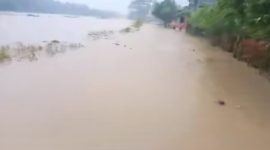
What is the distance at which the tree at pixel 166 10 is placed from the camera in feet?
137

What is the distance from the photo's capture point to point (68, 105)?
295 inches

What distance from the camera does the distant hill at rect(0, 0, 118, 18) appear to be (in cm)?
5694

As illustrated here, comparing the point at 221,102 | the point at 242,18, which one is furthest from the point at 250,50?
the point at 221,102

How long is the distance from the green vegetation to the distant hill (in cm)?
4100

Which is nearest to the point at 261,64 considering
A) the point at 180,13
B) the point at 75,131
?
the point at 75,131

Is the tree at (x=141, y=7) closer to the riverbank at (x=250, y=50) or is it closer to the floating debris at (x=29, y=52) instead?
the riverbank at (x=250, y=50)

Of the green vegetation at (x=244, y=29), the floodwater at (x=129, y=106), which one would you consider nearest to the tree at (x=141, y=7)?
the green vegetation at (x=244, y=29)

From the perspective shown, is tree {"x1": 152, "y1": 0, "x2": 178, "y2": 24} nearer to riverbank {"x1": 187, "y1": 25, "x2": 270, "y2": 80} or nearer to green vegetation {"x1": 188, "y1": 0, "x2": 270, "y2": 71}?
green vegetation {"x1": 188, "y1": 0, "x2": 270, "y2": 71}

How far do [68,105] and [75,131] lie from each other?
151 centimetres

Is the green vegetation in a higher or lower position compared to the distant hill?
higher

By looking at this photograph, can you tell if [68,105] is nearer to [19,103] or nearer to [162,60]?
[19,103]

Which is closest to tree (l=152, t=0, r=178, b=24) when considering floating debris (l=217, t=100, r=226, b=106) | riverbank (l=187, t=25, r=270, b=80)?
riverbank (l=187, t=25, r=270, b=80)

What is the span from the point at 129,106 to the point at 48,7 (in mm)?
61590

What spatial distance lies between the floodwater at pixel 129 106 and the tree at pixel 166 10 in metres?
28.9
